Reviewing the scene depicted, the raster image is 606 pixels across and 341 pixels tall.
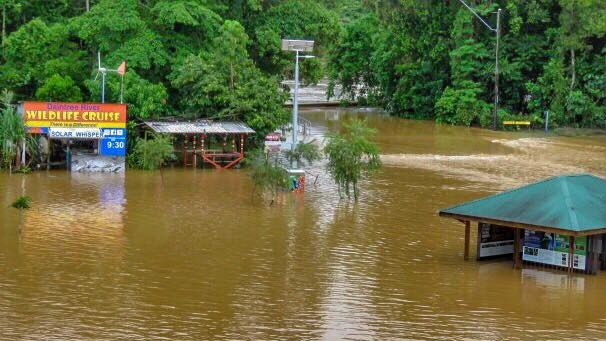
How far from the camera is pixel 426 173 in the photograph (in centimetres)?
4681

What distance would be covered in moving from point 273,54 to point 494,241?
92.1ft

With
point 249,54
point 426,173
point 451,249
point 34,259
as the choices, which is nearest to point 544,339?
point 451,249

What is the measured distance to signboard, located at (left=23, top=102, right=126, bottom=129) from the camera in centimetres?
4284

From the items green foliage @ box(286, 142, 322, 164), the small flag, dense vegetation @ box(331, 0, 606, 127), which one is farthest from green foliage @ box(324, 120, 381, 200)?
dense vegetation @ box(331, 0, 606, 127)

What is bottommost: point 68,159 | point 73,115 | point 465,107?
point 68,159

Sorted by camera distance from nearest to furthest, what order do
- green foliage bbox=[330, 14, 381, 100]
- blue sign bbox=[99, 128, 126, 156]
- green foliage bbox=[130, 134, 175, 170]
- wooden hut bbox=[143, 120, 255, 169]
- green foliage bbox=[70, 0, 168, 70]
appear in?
1. green foliage bbox=[130, 134, 175, 170]
2. blue sign bbox=[99, 128, 126, 156]
3. wooden hut bbox=[143, 120, 255, 169]
4. green foliage bbox=[70, 0, 168, 70]
5. green foliage bbox=[330, 14, 381, 100]

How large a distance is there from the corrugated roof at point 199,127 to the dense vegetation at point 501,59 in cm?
2533

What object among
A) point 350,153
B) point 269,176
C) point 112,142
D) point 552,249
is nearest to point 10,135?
point 112,142

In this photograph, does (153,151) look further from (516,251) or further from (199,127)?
(516,251)

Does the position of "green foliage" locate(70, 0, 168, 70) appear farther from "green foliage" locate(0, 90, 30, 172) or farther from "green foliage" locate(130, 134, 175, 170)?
"green foliage" locate(0, 90, 30, 172)

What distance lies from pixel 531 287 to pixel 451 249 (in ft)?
16.0

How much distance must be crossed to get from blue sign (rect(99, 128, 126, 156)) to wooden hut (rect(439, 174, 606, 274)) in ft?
68.5

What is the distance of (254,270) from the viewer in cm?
2658

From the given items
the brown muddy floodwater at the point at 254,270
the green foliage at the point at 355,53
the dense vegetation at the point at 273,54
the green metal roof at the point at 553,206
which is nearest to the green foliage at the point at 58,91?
the dense vegetation at the point at 273,54
